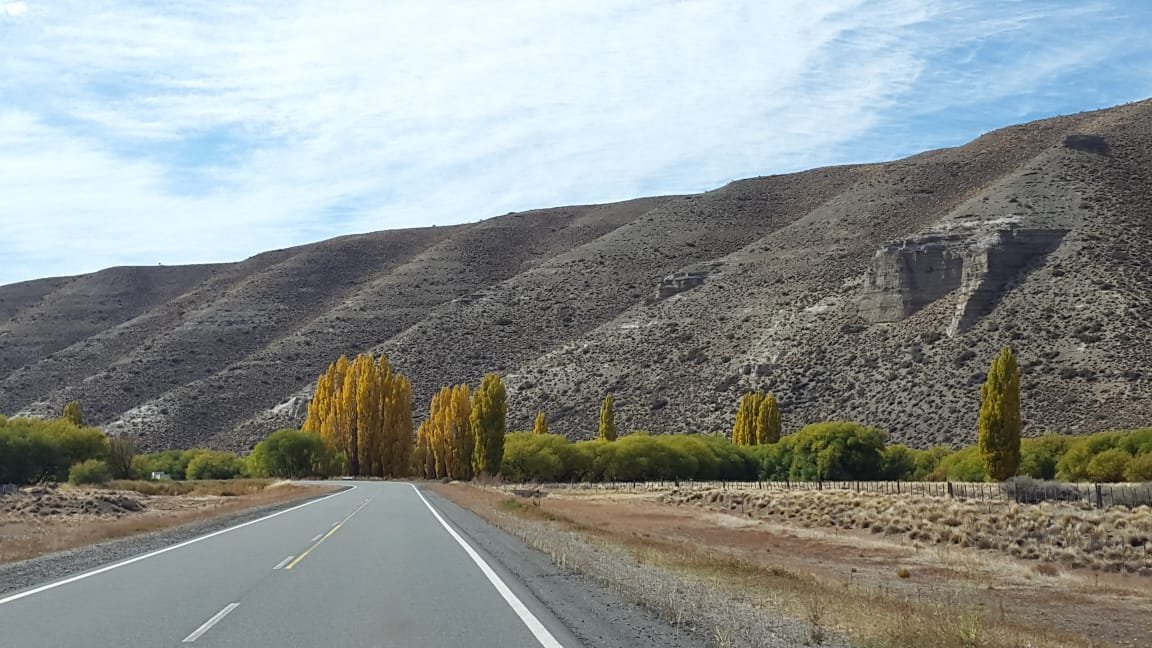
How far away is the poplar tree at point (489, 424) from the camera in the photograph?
7056cm

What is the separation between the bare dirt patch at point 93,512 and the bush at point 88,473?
4.87 feet

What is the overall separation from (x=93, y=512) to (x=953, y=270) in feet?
197

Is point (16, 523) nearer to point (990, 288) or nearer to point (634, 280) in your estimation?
point (990, 288)

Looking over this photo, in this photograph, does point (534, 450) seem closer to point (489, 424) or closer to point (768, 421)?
point (489, 424)

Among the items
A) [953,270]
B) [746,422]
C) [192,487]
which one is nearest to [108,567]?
[192,487]

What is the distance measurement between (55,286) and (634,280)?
3433 inches

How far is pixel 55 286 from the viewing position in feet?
484

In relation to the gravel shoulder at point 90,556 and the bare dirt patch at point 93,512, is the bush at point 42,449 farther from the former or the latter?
the gravel shoulder at point 90,556

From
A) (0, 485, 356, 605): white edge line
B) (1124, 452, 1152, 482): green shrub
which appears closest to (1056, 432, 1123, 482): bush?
(1124, 452, 1152, 482): green shrub

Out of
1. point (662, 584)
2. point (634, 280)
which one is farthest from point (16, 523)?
point (634, 280)

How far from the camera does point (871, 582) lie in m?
23.7

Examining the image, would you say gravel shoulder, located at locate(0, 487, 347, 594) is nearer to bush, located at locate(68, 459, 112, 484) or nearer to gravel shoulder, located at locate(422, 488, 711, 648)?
gravel shoulder, located at locate(422, 488, 711, 648)

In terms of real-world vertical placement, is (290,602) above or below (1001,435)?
below

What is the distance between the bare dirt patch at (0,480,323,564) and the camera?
24047 millimetres
